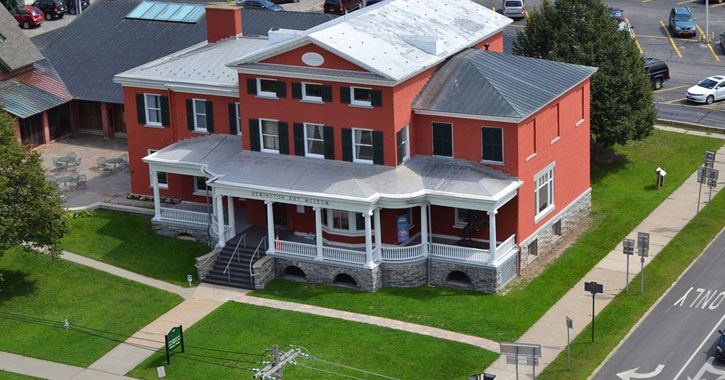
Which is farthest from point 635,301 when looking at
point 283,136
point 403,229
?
point 283,136

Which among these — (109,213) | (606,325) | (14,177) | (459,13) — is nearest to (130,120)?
(109,213)

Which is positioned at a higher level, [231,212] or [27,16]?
[27,16]

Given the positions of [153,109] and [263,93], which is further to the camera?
[153,109]

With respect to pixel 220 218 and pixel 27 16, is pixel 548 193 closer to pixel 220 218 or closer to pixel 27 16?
pixel 220 218

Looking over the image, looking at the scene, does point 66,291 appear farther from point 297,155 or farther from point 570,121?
point 570,121

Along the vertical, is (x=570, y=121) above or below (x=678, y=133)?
above

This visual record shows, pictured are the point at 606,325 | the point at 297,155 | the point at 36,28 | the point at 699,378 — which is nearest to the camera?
the point at 699,378

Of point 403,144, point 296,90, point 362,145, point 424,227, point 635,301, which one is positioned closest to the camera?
point 635,301

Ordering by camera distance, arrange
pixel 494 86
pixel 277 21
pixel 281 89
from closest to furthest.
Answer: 1. pixel 494 86
2. pixel 281 89
3. pixel 277 21
